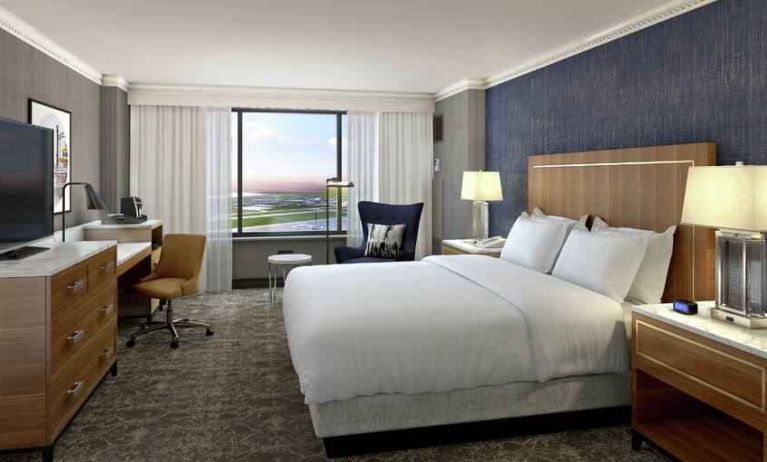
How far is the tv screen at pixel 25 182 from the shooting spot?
2.81 meters

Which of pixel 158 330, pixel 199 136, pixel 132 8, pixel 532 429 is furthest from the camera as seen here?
pixel 199 136

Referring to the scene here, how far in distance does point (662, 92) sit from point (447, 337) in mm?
2211

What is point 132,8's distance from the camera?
3666 mm

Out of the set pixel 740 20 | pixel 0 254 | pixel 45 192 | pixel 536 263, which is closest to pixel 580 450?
pixel 536 263

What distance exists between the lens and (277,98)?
6773 mm

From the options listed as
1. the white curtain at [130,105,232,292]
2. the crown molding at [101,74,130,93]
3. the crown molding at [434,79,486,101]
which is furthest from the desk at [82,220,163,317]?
the crown molding at [434,79,486,101]

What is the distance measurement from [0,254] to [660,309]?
3.25 metres

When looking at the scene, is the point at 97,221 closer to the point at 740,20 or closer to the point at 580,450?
the point at 580,450

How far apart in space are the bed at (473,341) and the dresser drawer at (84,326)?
3.62 feet

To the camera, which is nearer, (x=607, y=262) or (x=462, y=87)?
(x=607, y=262)

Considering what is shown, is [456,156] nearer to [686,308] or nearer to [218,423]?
[686,308]

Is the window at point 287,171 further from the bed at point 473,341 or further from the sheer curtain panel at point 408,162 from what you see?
the bed at point 473,341

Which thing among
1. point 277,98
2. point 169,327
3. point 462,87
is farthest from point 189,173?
point 462,87

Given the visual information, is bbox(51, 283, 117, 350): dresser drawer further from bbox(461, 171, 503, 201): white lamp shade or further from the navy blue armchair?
bbox(461, 171, 503, 201): white lamp shade
